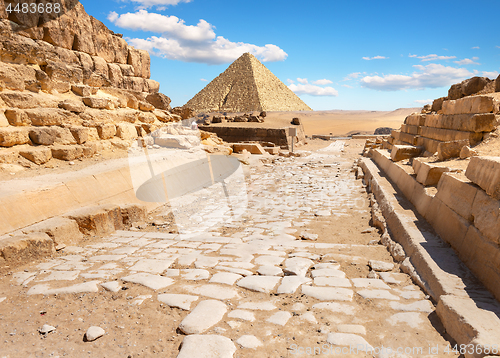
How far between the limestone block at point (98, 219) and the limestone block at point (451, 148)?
5138 millimetres

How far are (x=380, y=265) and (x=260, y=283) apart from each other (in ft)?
4.09

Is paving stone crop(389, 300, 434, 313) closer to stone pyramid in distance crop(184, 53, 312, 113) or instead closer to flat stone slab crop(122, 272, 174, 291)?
flat stone slab crop(122, 272, 174, 291)

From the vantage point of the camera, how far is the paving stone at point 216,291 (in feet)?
7.73

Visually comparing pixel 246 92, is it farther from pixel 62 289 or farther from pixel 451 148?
pixel 62 289

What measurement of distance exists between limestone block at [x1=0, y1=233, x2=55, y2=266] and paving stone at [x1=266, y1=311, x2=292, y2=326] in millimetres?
2517

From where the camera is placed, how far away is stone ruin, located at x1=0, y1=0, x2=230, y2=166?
5.55 m

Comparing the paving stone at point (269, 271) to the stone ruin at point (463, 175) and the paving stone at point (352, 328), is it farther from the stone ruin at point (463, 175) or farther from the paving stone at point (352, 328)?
the stone ruin at point (463, 175)

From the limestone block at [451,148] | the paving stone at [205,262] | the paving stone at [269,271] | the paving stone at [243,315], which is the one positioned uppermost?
the limestone block at [451,148]

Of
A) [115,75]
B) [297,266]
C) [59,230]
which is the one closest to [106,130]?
[59,230]

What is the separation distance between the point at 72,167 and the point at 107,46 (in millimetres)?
6066

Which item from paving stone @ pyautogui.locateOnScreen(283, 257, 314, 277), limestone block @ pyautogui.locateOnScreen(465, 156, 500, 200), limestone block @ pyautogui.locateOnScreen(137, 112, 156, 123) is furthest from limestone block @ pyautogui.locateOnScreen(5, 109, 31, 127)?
limestone block @ pyautogui.locateOnScreen(465, 156, 500, 200)

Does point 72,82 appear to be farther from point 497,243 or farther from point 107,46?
point 497,243

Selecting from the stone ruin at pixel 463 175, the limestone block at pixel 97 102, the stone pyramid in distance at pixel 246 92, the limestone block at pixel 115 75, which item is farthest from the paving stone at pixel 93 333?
the stone pyramid in distance at pixel 246 92

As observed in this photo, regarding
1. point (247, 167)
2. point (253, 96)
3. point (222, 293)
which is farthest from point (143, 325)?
point (253, 96)
